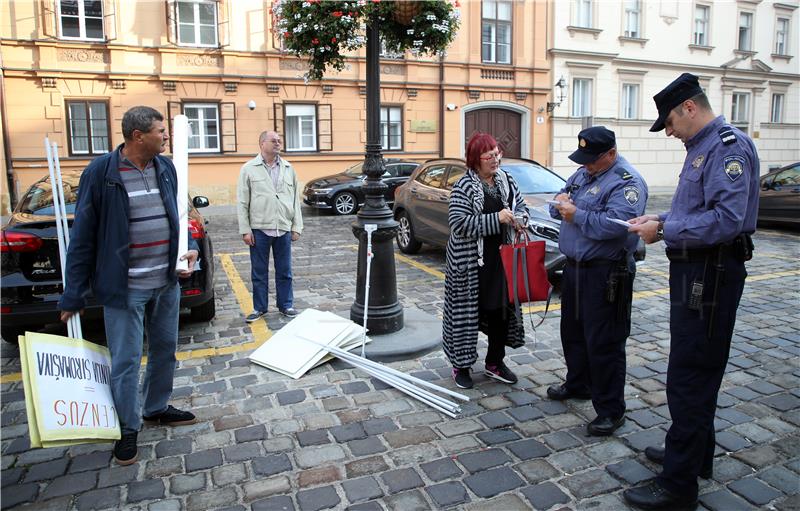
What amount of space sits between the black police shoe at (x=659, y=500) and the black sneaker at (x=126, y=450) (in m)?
2.73

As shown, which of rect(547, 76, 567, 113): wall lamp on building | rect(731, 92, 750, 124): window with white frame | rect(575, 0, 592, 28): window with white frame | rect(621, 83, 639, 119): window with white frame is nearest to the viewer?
rect(547, 76, 567, 113): wall lamp on building

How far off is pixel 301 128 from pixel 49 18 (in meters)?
7.64

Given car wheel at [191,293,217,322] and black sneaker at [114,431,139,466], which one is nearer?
black sneaker at [114,431,139,466]

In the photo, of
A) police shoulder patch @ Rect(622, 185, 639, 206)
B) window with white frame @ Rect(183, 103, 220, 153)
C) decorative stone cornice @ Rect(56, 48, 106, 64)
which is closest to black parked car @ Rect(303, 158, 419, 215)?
window with white frame @ Rect(183, 103, 220, 153)

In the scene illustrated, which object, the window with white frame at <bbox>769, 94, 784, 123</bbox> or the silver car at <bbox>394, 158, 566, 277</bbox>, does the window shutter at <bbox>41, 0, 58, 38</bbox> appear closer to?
the silver car at <bbox>394, 158, 566, 277</bbox>

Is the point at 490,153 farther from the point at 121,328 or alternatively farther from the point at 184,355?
the point at 184,355

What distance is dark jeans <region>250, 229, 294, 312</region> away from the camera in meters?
6.15

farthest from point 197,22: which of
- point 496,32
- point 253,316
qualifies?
point 253,316

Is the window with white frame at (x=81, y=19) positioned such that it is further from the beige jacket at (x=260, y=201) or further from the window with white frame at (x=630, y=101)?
the window with white frame at (x=630, y=101)

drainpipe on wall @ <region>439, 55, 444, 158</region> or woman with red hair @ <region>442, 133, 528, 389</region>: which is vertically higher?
drainpipe on wall @ <region>439, 55, 444, 158</region>

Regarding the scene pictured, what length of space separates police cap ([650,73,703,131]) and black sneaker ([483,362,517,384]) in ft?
7.41

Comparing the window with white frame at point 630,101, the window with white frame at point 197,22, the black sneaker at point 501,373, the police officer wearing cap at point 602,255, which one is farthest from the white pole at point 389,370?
the window with white frame at point 630,101

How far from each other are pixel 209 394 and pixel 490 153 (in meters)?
2.68

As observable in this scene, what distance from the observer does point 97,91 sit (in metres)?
17.4
